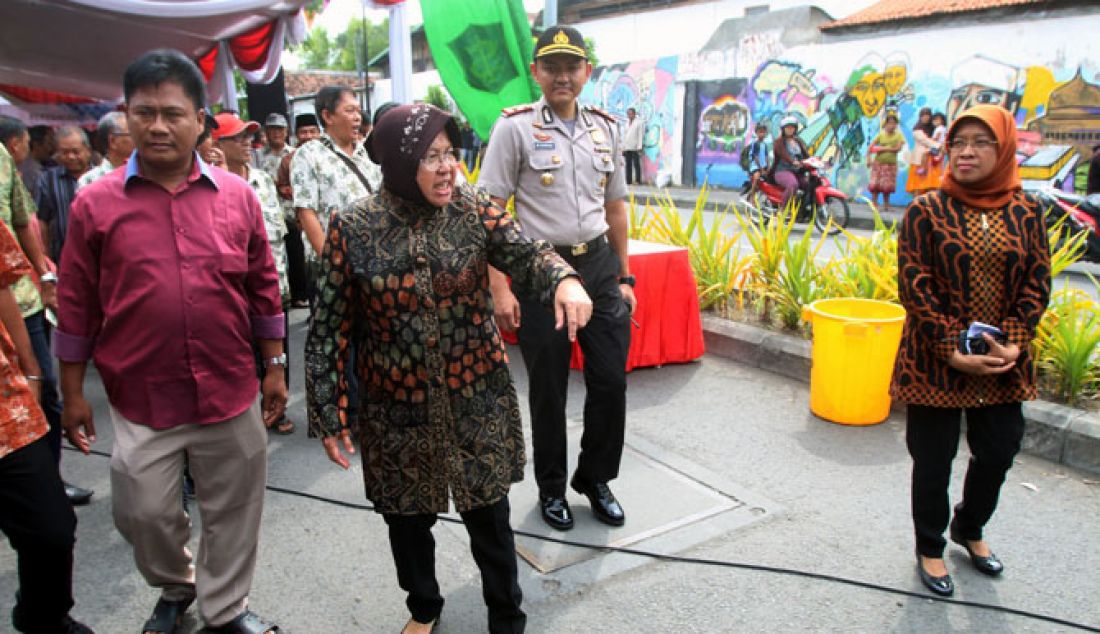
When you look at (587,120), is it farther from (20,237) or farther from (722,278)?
(722,278)

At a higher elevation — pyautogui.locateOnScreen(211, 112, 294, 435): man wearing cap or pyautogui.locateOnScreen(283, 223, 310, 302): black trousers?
pyautogui.locateOnScreen(211, 112, 294, 435): man wearing cap

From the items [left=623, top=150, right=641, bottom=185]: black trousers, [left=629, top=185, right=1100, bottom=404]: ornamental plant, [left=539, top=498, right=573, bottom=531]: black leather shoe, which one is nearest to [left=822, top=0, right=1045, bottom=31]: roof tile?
[left=623, top=150, right=641, bottom=185]: black trousers

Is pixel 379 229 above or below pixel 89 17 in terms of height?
below

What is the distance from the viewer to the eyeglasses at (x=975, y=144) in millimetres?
2715

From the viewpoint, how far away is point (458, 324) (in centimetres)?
230

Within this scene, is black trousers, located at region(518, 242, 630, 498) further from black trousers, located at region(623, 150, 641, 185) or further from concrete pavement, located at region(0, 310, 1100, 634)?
black trousers, located at region(623, 150, 641, 185)

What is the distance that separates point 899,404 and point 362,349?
3.53 metres

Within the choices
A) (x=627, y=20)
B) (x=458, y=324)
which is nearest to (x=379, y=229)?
(x=458, y=324)

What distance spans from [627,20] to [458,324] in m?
23.2

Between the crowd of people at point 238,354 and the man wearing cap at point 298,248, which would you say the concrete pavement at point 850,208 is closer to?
the man wearing cap at point 298,248

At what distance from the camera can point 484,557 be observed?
2436 millimetres

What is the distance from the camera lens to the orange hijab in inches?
107

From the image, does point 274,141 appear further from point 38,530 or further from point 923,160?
point 923,160

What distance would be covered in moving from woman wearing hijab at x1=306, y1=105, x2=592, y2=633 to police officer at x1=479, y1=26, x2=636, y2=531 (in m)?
0.82
